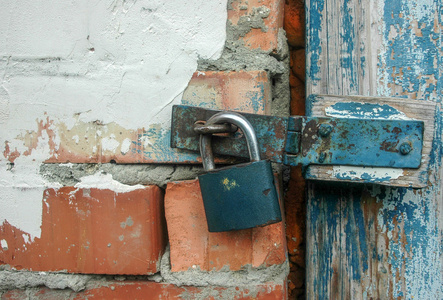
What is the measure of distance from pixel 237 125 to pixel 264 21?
0.23 metres

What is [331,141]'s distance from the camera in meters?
0.59

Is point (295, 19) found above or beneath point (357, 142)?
above

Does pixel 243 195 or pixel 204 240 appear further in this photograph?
pixel 204 240

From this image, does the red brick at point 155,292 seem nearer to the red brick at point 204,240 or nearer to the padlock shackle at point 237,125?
the red brick at point 204,240

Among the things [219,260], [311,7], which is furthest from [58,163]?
[311,7]

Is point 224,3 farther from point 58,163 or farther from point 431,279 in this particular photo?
point 431,279

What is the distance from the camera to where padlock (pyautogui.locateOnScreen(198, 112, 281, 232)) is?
543 mm

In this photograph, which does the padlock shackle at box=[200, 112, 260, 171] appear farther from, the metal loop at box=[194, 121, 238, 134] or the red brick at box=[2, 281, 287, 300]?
the red brick at box=[2, 281, 287, 300]

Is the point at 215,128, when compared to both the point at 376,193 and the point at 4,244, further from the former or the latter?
the point at 4,244

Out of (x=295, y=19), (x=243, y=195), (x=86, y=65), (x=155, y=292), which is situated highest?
(x=295, y=19)

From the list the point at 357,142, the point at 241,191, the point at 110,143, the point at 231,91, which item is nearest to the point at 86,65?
the point at 110,143

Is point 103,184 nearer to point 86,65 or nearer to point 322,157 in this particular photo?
point 86,65

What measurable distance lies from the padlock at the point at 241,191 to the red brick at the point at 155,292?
157 mm

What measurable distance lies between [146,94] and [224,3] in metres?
0.24
